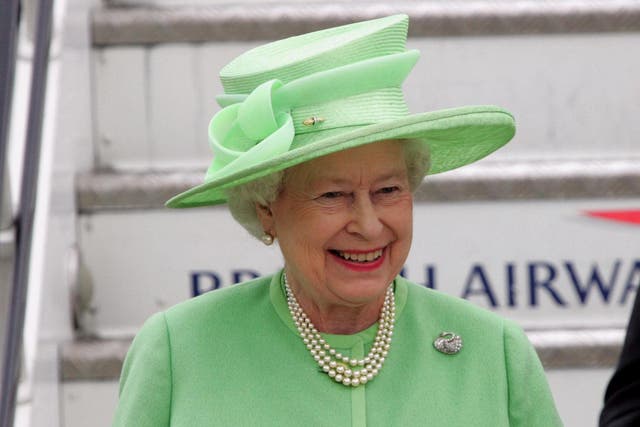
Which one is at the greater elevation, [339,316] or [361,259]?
[361,259]

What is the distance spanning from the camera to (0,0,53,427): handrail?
10.5ft

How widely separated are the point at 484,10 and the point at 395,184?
1463mm

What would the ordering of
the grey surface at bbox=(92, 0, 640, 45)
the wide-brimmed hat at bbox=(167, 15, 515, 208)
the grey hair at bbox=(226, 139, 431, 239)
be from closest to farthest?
the wide-brimmed hat at bbox=(167, 15, 515, 208) → the grey hair at bbox=(226, 139, 431, 239) → the grey surface at bbox=(92, 0, 640, 45)

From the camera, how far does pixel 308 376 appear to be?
2.69m

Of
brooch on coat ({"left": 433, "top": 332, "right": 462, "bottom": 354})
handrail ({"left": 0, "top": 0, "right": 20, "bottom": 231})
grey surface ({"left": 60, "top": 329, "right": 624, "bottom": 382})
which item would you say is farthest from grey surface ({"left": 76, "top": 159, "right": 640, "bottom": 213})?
brooch on coat ({"left": 433, "top": 332, "right": 462, "bottom": 354})

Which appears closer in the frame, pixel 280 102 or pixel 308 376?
pixel 280 102

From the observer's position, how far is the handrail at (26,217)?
3.20 metres

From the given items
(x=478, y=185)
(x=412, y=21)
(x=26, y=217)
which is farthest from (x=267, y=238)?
(x=412, y=21)

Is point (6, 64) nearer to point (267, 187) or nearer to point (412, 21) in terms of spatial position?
point (267, 187)

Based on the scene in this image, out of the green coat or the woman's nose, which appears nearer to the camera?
the woman's nose

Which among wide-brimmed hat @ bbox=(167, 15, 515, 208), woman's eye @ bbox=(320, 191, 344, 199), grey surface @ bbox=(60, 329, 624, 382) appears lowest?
grey surface @ bbox=(60, 329, 624, 382)

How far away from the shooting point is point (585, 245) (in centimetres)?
385

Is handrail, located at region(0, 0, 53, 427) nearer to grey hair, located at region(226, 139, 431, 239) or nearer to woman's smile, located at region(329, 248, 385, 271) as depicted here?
grey hair, located at region(226, 139, 431, 239)

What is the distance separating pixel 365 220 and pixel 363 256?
0.07 m
